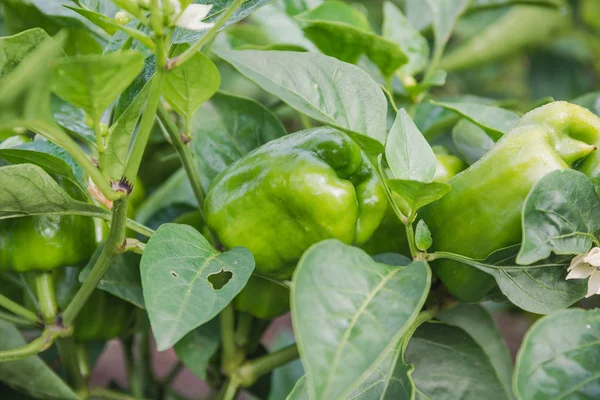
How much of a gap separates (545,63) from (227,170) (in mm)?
1435

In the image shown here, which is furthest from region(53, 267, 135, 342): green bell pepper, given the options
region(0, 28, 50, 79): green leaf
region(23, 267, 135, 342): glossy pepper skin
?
region(0, 28, 50, 79): green leaf

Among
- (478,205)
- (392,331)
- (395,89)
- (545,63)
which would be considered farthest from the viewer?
(545,63)

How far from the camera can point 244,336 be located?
60 cm

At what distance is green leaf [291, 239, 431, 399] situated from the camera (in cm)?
31

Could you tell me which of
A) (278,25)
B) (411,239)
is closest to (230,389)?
A: (411,239)

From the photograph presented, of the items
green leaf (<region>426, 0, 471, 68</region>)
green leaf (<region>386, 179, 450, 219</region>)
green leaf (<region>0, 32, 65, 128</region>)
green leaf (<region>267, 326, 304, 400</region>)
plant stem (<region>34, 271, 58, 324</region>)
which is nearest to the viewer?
green leaf (<region>0, 32, 65, 128</region>)

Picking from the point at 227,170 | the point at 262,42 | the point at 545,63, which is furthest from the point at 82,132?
the point at 545,63

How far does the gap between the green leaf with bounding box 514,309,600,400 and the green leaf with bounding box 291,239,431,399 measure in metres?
0.07

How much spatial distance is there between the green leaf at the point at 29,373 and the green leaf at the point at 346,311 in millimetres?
313

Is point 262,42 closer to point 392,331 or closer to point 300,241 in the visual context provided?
point 300,241

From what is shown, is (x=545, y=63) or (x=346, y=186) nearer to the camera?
(x=346, y=186)

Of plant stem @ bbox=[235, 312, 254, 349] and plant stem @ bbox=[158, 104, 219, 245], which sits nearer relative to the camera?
plant stem @ bbox=[158, 104, 219, 245]

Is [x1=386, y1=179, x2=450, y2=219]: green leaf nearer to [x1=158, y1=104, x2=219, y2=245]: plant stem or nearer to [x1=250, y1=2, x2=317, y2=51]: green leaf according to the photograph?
[x1=158, y1=104, x2=219, y2=245]: plant stem

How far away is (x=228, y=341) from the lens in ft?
1.88
